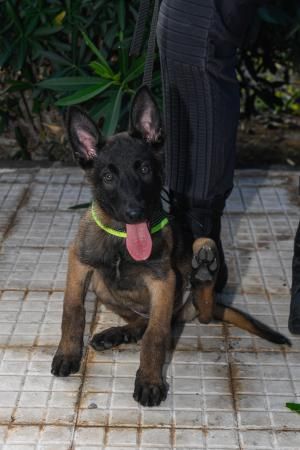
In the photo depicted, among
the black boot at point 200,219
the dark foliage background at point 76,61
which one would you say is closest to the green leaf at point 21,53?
the dark foliage background at point 76,61

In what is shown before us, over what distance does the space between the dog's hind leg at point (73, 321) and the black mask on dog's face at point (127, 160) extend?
26cm

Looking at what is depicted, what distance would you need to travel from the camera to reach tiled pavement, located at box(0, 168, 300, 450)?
2.89 metres

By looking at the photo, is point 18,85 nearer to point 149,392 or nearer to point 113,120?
point 113,120

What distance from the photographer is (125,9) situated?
5062mm

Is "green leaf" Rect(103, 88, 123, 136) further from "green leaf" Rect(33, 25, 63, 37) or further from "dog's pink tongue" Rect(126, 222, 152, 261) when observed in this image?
"dog's pink tongue" Rect(126, 222, 152, 261)

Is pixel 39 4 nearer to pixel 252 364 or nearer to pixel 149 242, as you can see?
pixel 149 242

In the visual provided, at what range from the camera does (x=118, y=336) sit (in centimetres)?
344

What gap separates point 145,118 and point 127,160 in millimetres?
200

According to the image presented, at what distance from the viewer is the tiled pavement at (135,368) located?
2887mm

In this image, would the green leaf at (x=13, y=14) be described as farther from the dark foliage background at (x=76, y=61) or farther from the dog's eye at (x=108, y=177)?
the dog's eye at (x=108, y=177)

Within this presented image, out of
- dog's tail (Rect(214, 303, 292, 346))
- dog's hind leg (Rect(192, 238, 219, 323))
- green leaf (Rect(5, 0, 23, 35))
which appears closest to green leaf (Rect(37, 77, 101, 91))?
green leaf (Rect(5, 0, 23, 35))

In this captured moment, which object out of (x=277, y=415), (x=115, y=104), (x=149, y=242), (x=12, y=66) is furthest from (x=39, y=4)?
(x=277, y=415)

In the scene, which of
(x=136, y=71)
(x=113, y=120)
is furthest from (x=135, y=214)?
(x=136, y=71)

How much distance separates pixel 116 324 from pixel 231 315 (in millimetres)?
479
